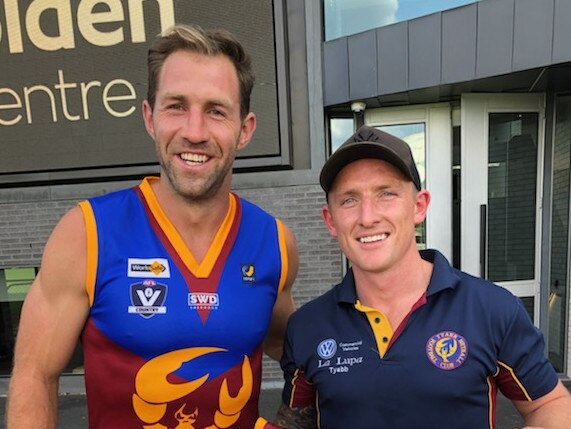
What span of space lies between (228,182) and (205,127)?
27 centimetres

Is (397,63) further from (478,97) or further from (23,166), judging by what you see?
(23,166)

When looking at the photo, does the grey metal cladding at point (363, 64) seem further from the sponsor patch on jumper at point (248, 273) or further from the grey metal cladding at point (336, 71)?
the sponsor patch on jumper at point (248, 273)

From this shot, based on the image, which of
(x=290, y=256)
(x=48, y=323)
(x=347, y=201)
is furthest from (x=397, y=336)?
(x=48, y=323)

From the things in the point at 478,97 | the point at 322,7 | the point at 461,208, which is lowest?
the point at 461,208

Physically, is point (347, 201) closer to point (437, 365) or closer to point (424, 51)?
point (437, 365)

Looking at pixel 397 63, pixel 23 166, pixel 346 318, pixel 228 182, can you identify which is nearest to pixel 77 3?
pixel 23 166

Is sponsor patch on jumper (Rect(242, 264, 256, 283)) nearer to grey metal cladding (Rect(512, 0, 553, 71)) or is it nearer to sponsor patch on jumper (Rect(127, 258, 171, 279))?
sponsor patch on jumper (Rect(127, 258, 171, 279))

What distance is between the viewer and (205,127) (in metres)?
1.53

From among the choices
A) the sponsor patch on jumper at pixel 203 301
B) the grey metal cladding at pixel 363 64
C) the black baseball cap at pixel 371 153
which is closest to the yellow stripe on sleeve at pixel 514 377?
the black baseball cap at pixel 371 153

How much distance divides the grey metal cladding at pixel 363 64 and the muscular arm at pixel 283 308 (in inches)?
127

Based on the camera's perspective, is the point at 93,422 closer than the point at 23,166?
Yes

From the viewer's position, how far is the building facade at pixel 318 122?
15.0 feet

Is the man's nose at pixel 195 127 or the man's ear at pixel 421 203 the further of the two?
the man's ear at pixel 421 203

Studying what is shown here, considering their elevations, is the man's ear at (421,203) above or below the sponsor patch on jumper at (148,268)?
above
